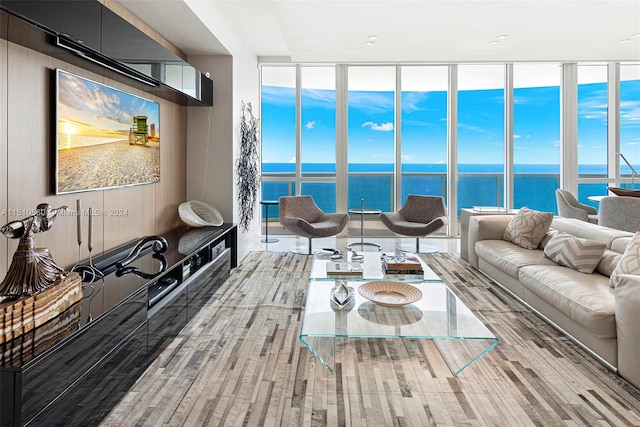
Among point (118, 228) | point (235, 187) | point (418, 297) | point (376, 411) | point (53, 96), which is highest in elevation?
point (53, 96)

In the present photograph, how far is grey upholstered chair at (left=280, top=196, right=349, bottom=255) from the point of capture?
539 centimetres

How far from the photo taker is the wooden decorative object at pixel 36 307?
5.31 ft

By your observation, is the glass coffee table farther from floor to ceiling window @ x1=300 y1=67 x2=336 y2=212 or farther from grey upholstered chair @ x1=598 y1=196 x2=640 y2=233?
floor to ceiling window @ x1=300 y1=67 x2=336 y2=212

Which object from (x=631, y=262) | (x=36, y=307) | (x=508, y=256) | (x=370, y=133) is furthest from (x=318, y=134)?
(x=36, y=307)

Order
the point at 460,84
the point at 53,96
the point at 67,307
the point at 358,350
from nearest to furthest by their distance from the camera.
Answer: the point at 67,307 → the point at 53,96 → the point at 358,350 → the point at 460,84

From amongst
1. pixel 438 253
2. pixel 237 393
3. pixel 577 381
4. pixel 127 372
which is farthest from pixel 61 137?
pixel 438 253

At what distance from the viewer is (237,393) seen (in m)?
2.14

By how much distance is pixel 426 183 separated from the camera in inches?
275

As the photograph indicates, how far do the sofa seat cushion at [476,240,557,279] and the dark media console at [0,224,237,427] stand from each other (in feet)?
8.40

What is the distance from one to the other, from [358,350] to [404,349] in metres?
0.29

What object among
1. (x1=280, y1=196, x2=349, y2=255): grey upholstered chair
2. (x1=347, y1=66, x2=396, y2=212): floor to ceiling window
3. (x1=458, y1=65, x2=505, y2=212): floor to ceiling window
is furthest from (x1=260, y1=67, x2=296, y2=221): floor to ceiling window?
(x1=458, y1=65, x2=505, y2=212): floor to ceiling window

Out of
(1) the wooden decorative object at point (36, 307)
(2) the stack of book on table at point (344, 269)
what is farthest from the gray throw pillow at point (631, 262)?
(1) the wooden decorative object at point (36, 307)

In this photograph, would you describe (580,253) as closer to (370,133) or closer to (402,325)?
(402,325)

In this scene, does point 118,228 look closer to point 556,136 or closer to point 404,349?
point 404,349
